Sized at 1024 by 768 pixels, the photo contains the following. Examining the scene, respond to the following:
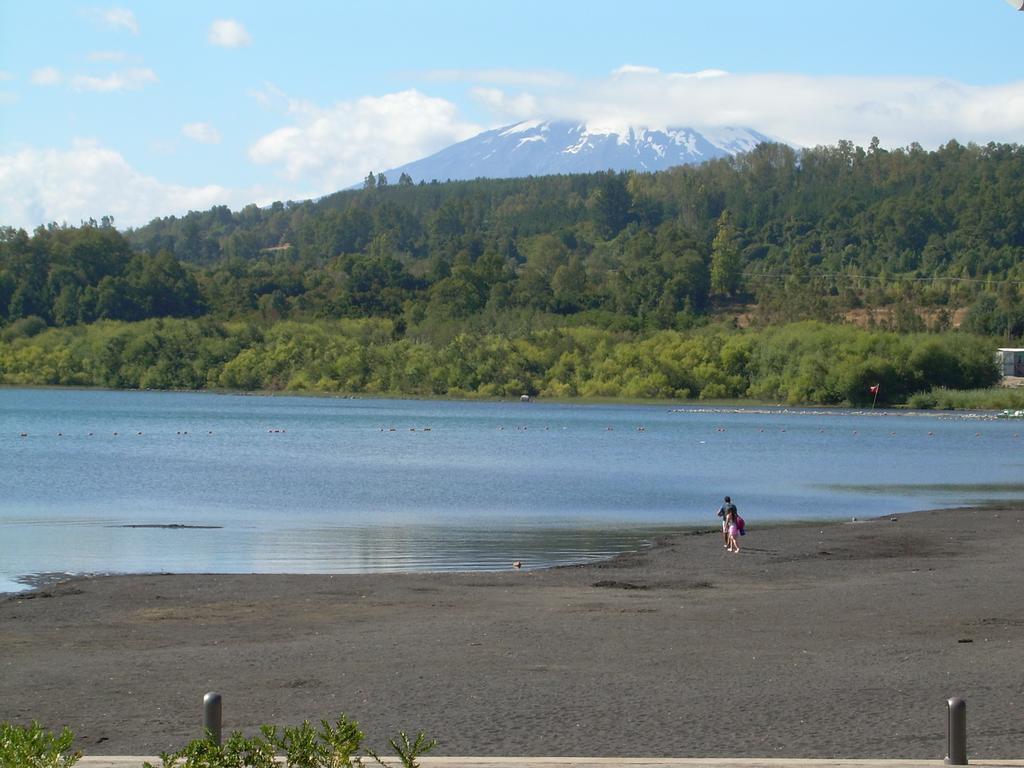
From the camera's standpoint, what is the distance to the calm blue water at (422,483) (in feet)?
98.1

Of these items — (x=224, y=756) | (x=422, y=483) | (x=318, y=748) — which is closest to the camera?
(x=224, y=756)

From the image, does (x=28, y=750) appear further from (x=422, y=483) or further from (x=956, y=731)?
(x=422, y=483)

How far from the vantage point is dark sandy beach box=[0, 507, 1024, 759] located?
11.7m

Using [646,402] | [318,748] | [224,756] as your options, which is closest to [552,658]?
[318,748]

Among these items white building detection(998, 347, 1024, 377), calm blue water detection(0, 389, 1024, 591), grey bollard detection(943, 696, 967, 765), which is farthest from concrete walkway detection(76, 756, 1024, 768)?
white building detection(998, 347, 1024, 377)

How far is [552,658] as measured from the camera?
15125mm

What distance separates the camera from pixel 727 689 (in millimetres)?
13391

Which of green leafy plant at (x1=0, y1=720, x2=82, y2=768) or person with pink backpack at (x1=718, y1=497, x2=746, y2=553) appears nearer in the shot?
green leafy plant at (x1=0, y1=720, x2=82, y2=768)

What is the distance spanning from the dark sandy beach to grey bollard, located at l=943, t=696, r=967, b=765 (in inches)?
69.2

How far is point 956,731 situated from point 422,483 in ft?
143

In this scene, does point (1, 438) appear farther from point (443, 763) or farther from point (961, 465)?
point (443, 763)

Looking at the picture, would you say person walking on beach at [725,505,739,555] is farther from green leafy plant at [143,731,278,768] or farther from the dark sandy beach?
green leafy plant at [143,731,278,768]

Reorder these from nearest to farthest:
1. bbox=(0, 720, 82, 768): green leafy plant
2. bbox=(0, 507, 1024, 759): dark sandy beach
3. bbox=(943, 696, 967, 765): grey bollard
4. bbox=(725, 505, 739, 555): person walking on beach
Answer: bbox=(0, 720, 82, 768): green leafy plant → bbox=(943, 696, 967, 765): grey bollard → bbox=(0, 507, 1024, 759): dark sandy beach → bbox=(725, 505, 739, 555): person walking on beach

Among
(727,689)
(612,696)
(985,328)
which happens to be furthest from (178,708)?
(985,328)
